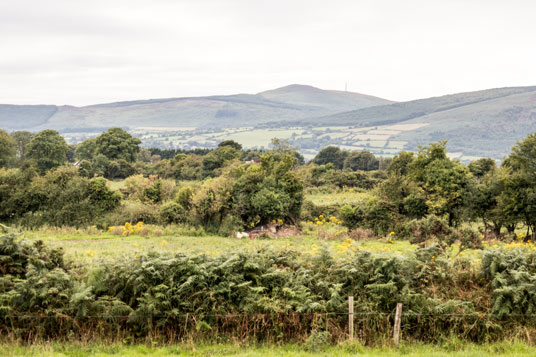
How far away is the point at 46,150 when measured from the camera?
59594 mm

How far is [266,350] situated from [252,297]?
1.39 meters

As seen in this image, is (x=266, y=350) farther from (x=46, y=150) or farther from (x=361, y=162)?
(x=361, y=162)

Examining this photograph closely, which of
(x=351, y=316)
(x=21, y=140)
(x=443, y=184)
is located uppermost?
(x=21, y=140)

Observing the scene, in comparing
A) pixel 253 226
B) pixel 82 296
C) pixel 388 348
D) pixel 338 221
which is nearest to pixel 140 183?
pixel 253 226

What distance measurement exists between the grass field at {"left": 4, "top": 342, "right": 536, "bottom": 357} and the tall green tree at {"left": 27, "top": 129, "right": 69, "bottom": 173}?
55342mm

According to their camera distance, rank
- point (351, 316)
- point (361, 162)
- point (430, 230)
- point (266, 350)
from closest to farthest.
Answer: point (266, 350), point (351, 316), point (430, 230), point (361, 162)

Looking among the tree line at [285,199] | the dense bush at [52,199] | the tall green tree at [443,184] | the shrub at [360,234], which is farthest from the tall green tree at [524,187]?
the dense bush at [52,199]

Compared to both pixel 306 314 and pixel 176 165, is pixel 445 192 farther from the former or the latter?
pixel 176 165

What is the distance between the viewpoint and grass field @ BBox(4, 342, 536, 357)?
906cm

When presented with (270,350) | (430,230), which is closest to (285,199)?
(430,230)

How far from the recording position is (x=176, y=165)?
6191 cm

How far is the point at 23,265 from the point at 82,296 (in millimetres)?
2151

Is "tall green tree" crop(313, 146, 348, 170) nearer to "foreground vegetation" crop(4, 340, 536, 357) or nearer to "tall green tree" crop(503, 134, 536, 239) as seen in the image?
"tall green tree" crop(503, 134, 536, 239)

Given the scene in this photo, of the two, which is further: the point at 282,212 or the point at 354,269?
the point at 282,212
